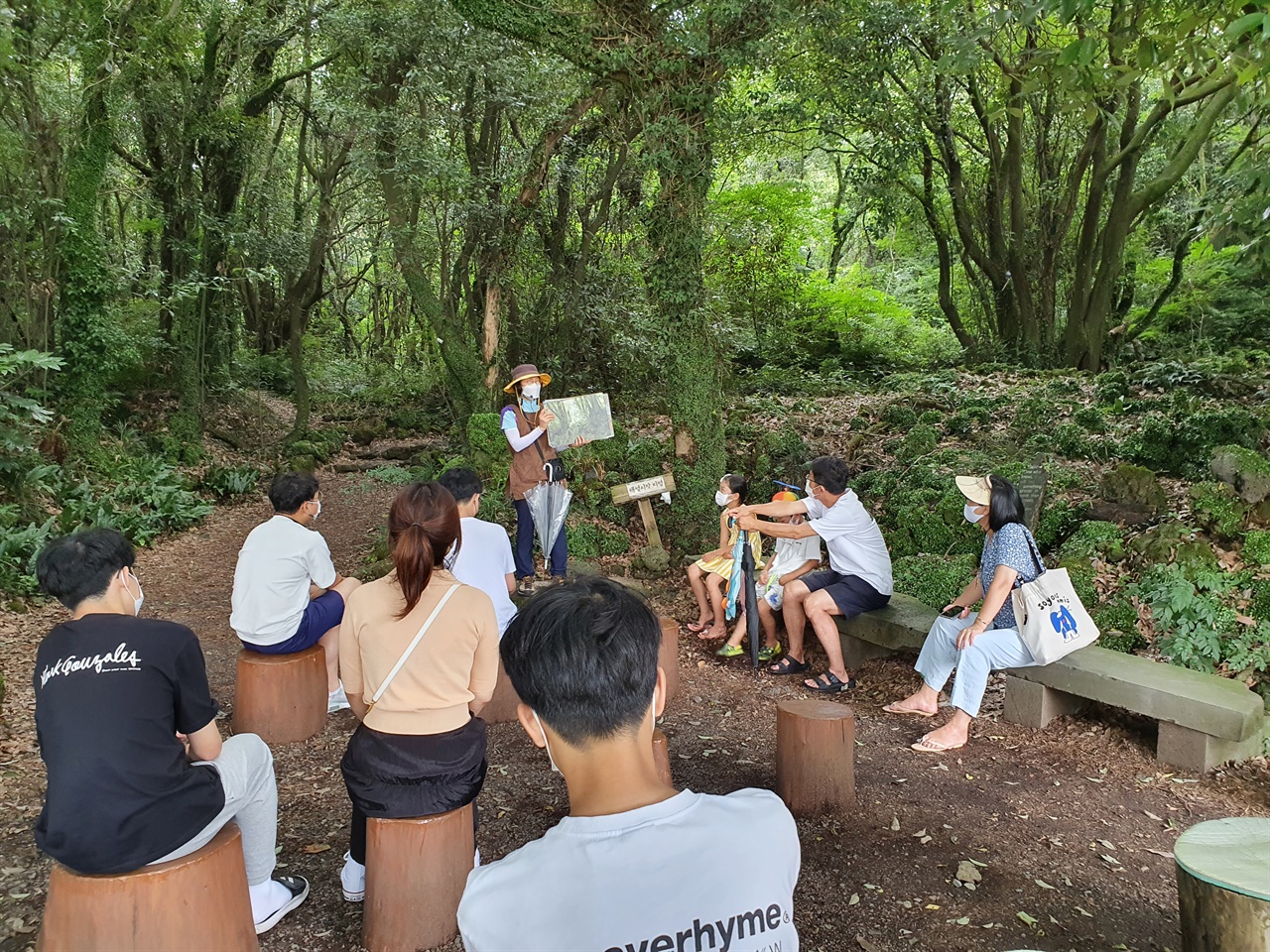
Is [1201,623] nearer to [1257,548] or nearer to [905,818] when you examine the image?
[1257,548]

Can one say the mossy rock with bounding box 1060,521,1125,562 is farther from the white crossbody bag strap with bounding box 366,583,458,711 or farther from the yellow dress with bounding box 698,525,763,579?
the white crossbody bag strap with bounding box 366,583,458,711

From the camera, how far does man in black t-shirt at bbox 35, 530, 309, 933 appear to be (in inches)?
87.8

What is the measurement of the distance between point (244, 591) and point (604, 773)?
3.19 metres

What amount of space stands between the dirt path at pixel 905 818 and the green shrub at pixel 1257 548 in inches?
62.3

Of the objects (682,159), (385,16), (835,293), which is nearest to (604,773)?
(682,159)

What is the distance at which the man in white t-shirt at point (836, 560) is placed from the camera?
199 inches

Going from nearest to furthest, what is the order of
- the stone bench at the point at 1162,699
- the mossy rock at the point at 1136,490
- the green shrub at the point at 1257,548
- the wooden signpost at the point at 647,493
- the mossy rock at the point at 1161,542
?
the stone bench at the point at 1162,699, the green shrub at the point at 1257,548, the mossy rock at the point at 1161,542, the mossy rock at the point at 1136,490, the wooden signpost at the point at 647,493

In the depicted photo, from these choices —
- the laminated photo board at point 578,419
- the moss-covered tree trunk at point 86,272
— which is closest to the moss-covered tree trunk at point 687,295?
the laminated photo board at point 578,419

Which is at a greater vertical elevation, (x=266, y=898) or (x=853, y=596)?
(x=853, y=596)

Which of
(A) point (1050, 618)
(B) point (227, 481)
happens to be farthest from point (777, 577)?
(B) point (227, 481)

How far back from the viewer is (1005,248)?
47.0 ft

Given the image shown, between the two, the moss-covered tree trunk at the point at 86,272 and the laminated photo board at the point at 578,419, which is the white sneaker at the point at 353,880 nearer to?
the laminated photo board at the point at 578,419

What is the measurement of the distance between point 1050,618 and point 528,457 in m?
3.80

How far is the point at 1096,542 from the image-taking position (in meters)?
5.79
